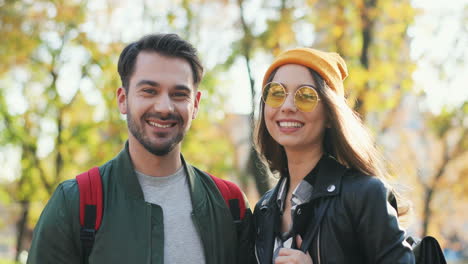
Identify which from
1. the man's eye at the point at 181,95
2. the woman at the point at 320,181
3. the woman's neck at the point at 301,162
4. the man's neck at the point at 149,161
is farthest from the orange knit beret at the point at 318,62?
the man's neck at the point at 149,161

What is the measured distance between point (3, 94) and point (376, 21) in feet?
46.6

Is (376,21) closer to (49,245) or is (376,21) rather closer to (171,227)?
(171,227)

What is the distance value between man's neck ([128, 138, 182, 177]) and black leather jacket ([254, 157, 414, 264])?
91cm

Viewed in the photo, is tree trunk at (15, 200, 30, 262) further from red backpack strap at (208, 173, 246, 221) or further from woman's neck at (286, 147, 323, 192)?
woman's neck at (286, 147, 323, 192)

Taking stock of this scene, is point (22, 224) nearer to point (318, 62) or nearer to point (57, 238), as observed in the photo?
point (57, 238)

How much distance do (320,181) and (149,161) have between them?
119 cm

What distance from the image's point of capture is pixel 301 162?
11.4 feet

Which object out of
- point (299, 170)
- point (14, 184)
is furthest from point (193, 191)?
point (14, 184)

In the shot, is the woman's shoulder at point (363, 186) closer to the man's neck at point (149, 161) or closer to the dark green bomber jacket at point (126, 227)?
the dark green bomber jacket at point (126, 227)

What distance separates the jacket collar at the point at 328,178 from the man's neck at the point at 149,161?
1.05m

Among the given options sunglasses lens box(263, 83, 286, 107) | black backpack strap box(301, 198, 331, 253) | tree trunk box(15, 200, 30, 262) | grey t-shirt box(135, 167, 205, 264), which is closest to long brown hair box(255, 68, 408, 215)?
sunglasses lens box(263, 83, 286, 107)

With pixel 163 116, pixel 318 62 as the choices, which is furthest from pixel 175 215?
pixel 318 62

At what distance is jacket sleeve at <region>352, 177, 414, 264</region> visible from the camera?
2797mm

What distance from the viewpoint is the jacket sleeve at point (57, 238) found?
10.3ft
